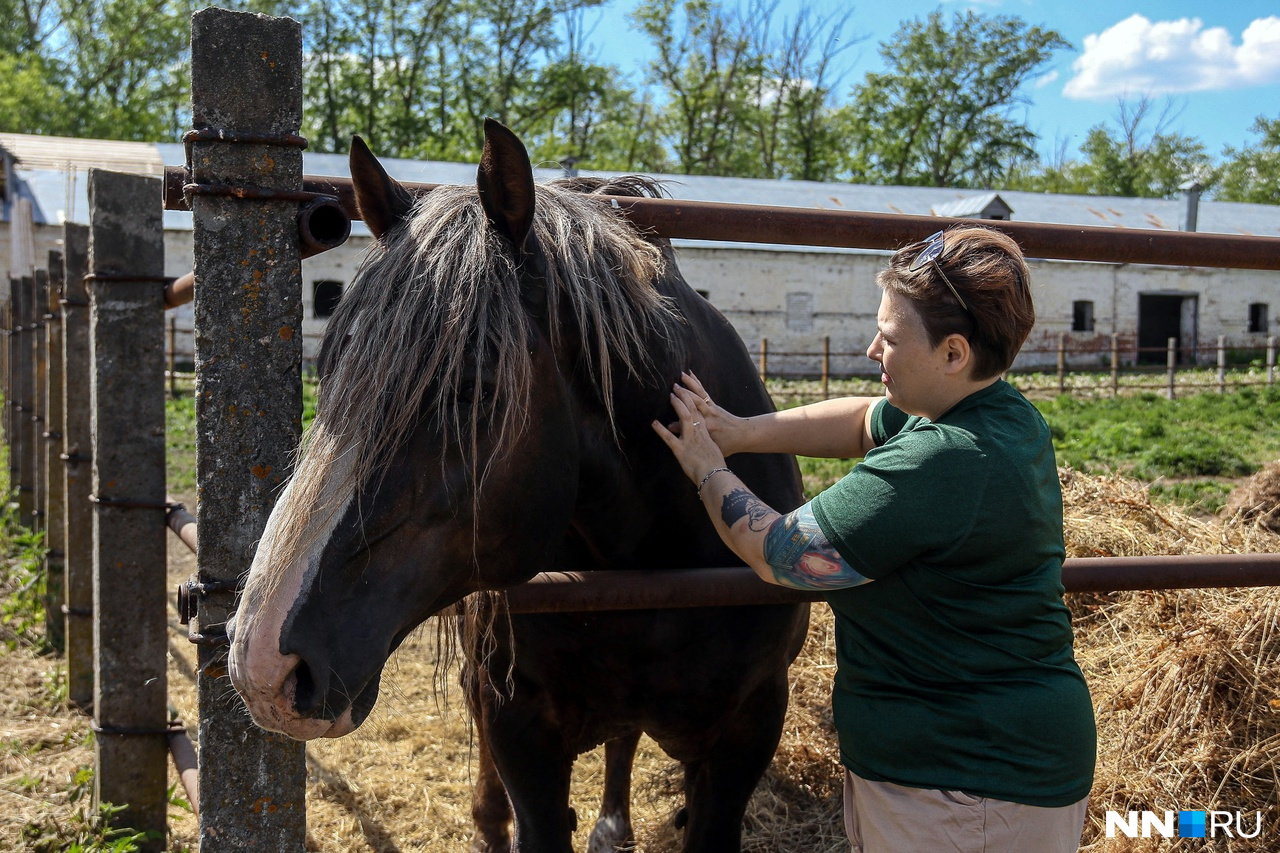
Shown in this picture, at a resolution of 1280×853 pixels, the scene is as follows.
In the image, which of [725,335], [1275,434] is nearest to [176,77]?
[1275,434]

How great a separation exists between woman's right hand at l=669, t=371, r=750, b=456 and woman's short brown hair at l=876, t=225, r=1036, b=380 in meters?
0.48

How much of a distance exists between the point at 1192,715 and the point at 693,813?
67.3 inches

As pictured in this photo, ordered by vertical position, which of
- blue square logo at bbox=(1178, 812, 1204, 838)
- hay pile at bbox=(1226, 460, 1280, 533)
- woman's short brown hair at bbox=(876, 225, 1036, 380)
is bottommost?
blue square logo at bbox=(1178, 812, 1204, 838)

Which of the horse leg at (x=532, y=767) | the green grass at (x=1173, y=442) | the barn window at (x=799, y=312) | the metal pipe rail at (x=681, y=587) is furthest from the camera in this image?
the barn window at (x=799, y=312)

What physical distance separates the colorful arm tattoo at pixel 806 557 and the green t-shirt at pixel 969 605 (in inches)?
1.0

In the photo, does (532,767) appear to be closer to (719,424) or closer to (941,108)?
(719,424)

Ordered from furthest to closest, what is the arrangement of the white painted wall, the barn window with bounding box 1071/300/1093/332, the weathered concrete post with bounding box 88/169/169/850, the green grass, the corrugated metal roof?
the barn window with bounding box 1071/300/1093/332 → the white painted wall → the corrugated metal roof → the green grass → the weathered concrete post with bounding box 88/169/169/850

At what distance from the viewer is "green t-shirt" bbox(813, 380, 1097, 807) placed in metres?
1.40

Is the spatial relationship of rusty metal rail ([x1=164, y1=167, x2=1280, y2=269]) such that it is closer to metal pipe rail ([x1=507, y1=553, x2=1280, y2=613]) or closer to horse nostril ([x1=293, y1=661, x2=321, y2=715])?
metal pipe rail ([x1=507, y1=553, x2=1280, y2=613])

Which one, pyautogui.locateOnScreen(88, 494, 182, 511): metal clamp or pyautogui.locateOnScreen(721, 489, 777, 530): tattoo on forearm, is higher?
pyautogui.locateOnScreen(721, 489, 777, 530): tattoo on forearm

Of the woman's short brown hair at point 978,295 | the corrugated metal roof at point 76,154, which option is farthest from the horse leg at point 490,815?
the corrugated metal roof at point 76,154

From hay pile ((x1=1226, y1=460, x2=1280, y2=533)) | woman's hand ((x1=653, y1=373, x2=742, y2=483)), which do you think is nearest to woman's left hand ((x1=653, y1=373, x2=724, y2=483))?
woman's hand ((x1=653, y1=373, x2=742, y2=483))

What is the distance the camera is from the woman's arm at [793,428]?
1.87 meters

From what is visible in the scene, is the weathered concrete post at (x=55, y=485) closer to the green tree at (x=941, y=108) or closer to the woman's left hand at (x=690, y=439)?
the woman's left hand at (x=690, y=439)
